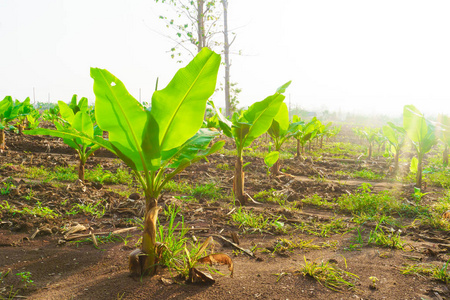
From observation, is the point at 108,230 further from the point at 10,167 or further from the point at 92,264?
the point at 10,167

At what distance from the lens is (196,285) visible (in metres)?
1.61

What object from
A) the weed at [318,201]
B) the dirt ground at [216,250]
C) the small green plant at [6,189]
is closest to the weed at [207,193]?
the dirt ground at [216,250]

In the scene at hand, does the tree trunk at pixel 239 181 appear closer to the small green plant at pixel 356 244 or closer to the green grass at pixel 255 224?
the green grass at pixel 255 224

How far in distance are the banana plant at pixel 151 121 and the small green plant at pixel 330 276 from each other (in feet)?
3.13

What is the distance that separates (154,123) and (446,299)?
6.26 feet

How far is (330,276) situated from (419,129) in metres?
3.44

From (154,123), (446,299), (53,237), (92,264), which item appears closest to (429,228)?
(446,299)

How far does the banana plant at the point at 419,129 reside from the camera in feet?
13.6

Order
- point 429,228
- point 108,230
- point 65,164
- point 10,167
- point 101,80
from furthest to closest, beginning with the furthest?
1. point 65,164
2. point 10,167
3. point 429,228
4. point 108,230
5. point 101,80

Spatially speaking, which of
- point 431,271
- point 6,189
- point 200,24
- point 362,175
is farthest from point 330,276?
point 200,24

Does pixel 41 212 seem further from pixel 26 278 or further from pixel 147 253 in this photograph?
pixel 147 253

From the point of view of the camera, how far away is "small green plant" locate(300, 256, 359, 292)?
1729 millimetres

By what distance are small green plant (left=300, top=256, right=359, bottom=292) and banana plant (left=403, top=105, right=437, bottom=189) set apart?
3192 millimetres

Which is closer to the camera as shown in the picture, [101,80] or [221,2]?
[101,80]
